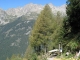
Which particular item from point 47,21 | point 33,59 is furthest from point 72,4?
point 47,21

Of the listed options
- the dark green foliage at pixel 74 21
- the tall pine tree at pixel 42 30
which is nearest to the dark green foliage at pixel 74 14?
the dark green foliage at pixel 74 21

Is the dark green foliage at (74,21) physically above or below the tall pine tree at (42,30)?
below

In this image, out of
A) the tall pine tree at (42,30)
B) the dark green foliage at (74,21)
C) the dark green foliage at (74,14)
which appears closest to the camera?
the dark green foliage at (74,21)

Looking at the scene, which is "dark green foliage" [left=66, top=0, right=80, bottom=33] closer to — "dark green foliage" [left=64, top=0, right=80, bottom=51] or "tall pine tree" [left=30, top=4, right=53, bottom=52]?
"dark green foliage" [left=64, top=0, right=80, bottom=51]

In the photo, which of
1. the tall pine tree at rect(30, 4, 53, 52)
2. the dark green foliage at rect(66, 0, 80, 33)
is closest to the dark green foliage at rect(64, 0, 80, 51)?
the dark green foliage at rect(66, 0, 80, 33)

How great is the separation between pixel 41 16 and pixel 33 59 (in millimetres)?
32385

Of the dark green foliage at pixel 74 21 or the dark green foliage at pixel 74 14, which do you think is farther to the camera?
the dark green foliage at pixel 74 14

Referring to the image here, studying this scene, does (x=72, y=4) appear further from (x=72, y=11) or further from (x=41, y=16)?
(x=41, y=16)

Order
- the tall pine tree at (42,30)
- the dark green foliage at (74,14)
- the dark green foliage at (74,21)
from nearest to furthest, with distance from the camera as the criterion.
Result: the dark green foliage at (74,21), the dark green foliage at (74,14), the tall pine tree at (42,30)

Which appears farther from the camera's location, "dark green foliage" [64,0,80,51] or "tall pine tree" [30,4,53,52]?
"tall pine tree" [30,4,53,52]

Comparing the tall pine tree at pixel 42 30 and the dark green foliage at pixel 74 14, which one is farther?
the tall pine tree at pixel 42 30

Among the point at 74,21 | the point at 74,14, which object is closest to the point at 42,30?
the point at 74,21

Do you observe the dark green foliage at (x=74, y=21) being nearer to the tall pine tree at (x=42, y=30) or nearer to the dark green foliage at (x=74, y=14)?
the dark green foliage at (x=74, y=14)

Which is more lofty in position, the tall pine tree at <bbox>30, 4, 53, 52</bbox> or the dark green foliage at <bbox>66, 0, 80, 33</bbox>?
the tall pine tree at <bbox>30, 4, 53, 52</bbox>
